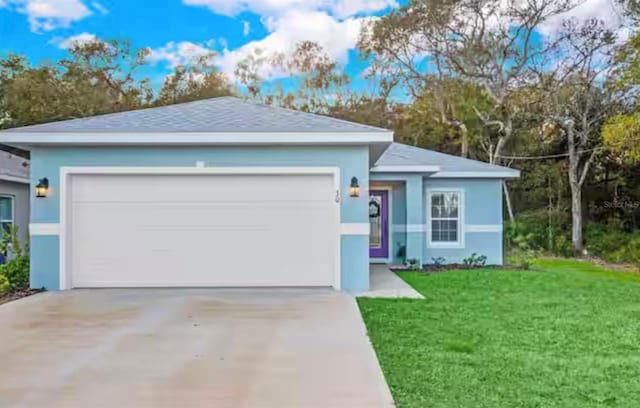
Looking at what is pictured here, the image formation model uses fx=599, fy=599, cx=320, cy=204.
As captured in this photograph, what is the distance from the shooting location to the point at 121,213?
995 centimetres

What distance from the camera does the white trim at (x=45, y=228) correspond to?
31.9ft

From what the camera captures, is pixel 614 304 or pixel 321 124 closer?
pixel 614 304

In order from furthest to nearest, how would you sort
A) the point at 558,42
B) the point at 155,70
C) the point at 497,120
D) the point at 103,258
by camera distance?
the point at 155,70 < the point at 497,120 < the point at 558,42 < the point at 103,258

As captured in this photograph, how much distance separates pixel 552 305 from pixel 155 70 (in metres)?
23.8

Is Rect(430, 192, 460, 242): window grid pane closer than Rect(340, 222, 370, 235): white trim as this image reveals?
No

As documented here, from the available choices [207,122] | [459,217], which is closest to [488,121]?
[459,217]

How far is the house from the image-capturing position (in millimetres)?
13922

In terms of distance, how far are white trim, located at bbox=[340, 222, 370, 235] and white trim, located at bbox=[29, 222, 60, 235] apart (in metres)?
4.63

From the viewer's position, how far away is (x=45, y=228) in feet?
31.9

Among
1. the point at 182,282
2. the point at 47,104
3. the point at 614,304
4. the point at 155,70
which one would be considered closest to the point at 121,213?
the point at 182,282

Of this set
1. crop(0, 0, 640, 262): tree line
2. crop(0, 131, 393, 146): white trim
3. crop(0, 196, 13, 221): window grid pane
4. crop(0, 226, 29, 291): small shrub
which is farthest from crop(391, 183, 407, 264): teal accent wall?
crop(0, 196, 13, 221): window grid pane

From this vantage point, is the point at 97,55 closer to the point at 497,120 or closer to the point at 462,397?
the point at 497,120

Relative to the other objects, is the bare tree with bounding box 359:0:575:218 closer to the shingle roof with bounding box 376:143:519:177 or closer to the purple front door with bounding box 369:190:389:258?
the shingle roof with bounding box 376:143:519:177

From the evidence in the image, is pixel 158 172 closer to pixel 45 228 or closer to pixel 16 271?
pixel 45 228
